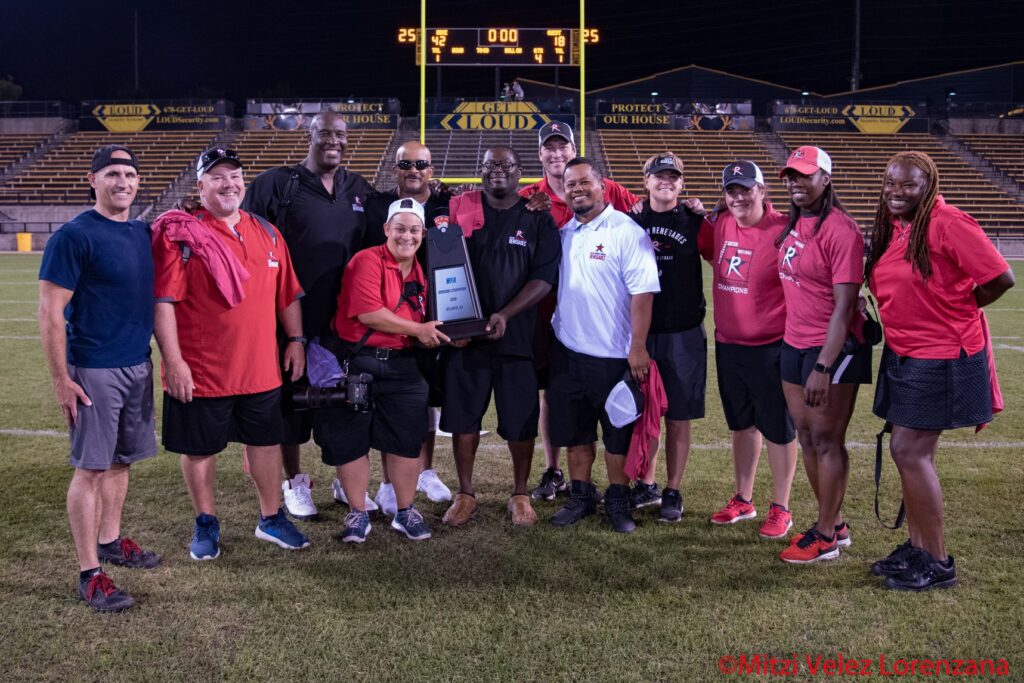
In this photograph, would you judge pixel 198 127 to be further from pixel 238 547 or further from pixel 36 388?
pixel 238 547

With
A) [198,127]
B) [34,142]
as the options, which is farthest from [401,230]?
[34,142]

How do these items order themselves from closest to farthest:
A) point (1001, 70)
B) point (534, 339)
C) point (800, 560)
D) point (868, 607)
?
point (868, 607), point (800, 560), point (534, 339), point (1001, 70)

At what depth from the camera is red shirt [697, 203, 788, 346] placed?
3885 millimetres

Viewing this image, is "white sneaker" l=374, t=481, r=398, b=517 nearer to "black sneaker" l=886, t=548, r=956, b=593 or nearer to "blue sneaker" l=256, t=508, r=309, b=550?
"blue sneaker" l=256, t=508, r=309, b=550

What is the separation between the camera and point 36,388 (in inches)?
279

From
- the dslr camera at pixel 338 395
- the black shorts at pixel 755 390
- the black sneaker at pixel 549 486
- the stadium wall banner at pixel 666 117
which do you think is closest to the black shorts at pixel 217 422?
the dslr camera at pixel 338 395

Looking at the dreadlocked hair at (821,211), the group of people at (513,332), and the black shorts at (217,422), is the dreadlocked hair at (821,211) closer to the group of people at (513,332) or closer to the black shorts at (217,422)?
the group of people at (513,332)

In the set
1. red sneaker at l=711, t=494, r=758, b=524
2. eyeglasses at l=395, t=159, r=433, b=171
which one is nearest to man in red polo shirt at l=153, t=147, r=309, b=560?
eyeglasses at l=395, t=159, r=433, b=171

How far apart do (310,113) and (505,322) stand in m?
32.9

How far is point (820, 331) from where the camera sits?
348 centimetres

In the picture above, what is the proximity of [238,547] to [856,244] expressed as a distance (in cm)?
302

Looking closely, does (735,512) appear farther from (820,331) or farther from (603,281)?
(603,281)

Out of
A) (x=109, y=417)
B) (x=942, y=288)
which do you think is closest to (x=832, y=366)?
(x=942, y=288)

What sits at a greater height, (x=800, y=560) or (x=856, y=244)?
(x=856, y=244)
